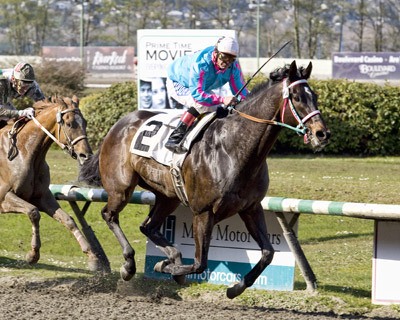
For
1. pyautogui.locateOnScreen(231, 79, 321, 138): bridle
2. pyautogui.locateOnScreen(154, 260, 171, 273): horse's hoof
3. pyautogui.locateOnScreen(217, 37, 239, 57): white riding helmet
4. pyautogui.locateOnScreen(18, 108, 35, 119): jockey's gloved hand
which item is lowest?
pyautogui.locateOnScreen(154, 260, 171, 273): horse's hoof

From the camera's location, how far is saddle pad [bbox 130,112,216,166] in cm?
684

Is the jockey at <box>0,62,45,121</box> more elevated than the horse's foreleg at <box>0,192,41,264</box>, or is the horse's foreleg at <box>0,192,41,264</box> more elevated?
the jockey at <box>0,62,45,121</box>

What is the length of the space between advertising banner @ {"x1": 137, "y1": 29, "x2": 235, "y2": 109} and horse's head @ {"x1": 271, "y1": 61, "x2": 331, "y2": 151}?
748 centimetres

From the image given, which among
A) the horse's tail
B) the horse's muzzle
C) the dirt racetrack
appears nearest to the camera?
the horse's muzzle

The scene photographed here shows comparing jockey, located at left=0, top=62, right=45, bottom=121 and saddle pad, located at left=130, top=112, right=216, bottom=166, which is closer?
saddle pad, located at left=130, top=112, right=216, bottom=166

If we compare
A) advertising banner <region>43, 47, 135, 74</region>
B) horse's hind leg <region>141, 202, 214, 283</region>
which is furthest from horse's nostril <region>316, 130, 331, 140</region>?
advertising banner <region>43, 47, 135, 74</region>

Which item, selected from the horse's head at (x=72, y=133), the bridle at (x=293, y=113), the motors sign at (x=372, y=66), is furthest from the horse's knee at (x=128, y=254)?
the motors sign at (x=372, y=66)

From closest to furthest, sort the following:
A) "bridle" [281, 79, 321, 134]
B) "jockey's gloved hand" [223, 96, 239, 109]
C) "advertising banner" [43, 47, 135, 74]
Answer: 1. "bridle" [281, 79, 321, 134]
2. "jockey's gloved hand" [223, 96, 239, 109]
3. "advertising banner" [43, 47, 135, 74]

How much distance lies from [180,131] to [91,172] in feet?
4.95

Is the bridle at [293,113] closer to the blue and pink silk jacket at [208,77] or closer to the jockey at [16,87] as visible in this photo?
the blue and pink silk jacket at [208,77]

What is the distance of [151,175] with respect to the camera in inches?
287

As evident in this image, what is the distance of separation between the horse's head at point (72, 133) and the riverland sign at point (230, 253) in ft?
3.38

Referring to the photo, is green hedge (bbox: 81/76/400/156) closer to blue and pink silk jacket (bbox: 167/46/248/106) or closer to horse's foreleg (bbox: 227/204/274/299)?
blue and pink silk jacket (bbox: 167/46/248/106)

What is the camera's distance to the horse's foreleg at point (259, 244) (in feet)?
21.6
